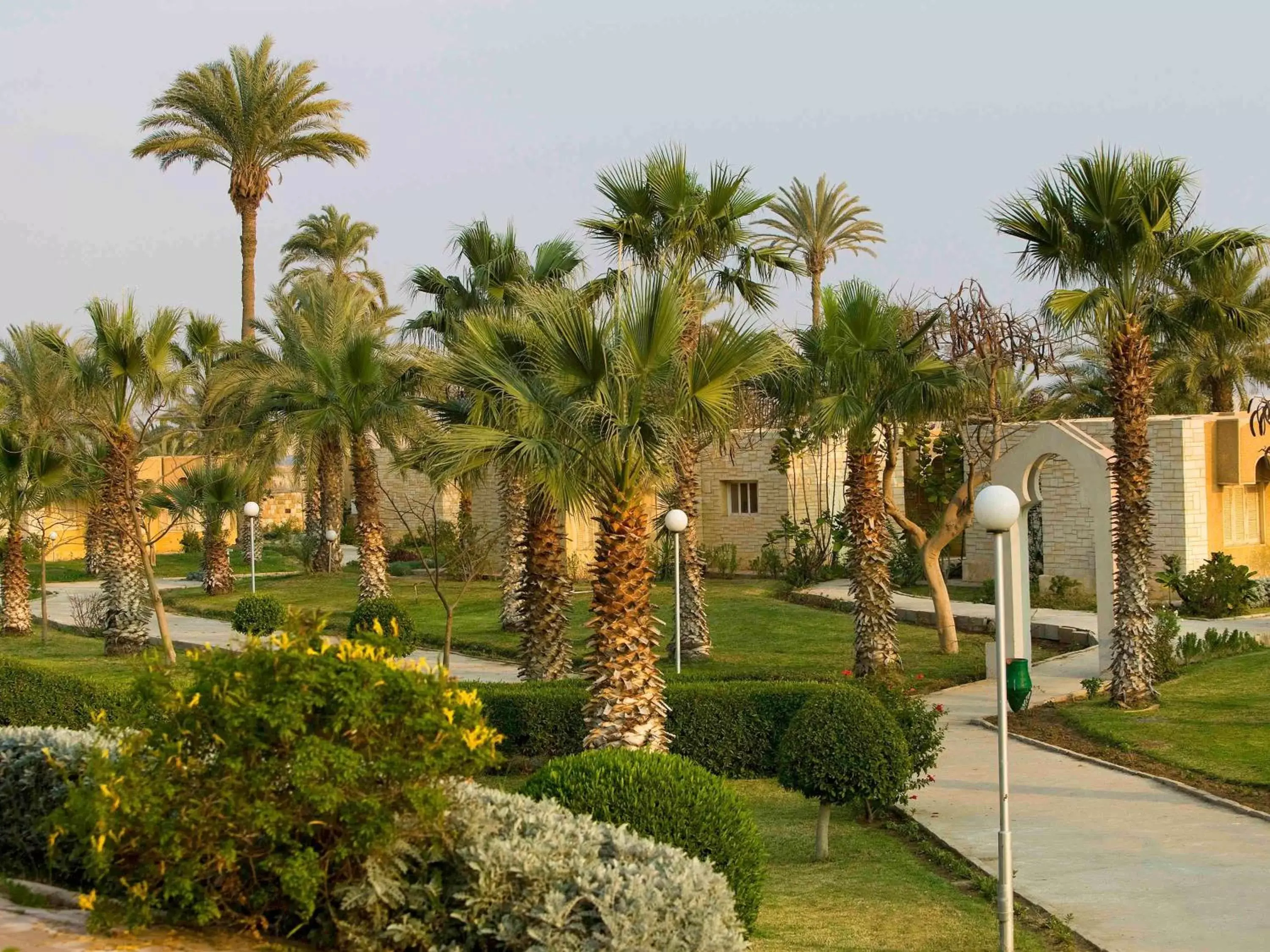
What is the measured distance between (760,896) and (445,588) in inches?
991

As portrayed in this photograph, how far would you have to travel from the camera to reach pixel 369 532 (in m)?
25.6

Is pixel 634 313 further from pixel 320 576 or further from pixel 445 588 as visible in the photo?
pixel 320 576

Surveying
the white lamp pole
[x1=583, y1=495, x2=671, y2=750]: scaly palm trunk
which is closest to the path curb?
the white lamp pole

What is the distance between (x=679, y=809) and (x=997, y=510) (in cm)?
280

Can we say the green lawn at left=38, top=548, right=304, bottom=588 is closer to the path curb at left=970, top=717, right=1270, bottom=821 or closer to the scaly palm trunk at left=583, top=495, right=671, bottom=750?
the path curb at left=970, top=717, right=1270, bottom=821

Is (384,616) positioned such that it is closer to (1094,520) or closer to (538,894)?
(1094,520)

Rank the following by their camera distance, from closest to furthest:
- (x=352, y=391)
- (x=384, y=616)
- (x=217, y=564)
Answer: (x=384, y=616) < (x=352, y=391) < (x=217, y=564)

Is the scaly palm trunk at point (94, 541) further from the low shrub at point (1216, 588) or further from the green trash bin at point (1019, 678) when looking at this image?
the low shrub at point (1216, 588)

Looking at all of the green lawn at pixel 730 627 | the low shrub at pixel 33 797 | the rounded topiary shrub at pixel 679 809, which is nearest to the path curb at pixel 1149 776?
the green lawn at pixel 730 627

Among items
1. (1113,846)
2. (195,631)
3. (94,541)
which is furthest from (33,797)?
(94,541)

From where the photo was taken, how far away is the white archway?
17781 millimetres

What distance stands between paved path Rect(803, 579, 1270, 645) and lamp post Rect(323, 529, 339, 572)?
41.7 feet

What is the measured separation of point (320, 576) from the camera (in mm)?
36344

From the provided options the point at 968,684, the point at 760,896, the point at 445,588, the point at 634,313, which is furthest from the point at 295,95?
the point at 760,896
